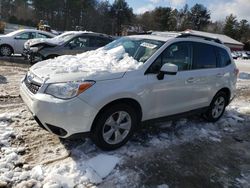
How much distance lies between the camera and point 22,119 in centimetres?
576

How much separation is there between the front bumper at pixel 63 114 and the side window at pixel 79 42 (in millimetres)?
8241

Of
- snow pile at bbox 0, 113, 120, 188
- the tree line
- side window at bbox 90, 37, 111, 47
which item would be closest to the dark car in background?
side window at bbox 90, 37, 111, 47

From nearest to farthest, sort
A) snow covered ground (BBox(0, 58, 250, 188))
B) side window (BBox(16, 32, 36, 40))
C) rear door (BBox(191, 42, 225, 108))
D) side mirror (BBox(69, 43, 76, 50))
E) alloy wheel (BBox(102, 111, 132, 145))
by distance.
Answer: snow covered ground (BBox(0, 58, 250, 188))
alloy wheel (BBox(102, 111, 132, 145))
rear door (BBox(191, 42, 225, 108))
side mirror (BBox(69, 43, 76, 50))
side window (BBox(16, 32, 36, 40))

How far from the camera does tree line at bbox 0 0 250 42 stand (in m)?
71.9

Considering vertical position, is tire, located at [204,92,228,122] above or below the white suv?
below

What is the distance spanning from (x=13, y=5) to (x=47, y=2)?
1050 centimetres

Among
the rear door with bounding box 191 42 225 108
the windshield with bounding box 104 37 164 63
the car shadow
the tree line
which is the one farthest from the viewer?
the tree line

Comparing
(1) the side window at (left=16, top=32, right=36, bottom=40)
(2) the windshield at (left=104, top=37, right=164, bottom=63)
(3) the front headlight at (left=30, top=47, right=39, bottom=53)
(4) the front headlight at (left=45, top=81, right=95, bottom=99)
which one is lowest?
(3) the front headlight at (left=30, top=47, right=39, bottom=53)

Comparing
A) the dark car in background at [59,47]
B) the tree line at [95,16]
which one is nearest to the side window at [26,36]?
the dark car in background at [59,47]

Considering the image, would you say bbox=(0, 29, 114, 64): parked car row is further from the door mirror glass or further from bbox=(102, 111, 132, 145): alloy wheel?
bbox=(102, 111, 132, 145): alloy wheel

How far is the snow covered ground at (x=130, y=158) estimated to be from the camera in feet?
13.1

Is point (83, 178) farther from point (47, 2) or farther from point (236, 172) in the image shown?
point (47, 2)

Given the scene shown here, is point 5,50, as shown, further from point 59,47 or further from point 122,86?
point 122,86

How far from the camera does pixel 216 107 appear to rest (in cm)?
678
